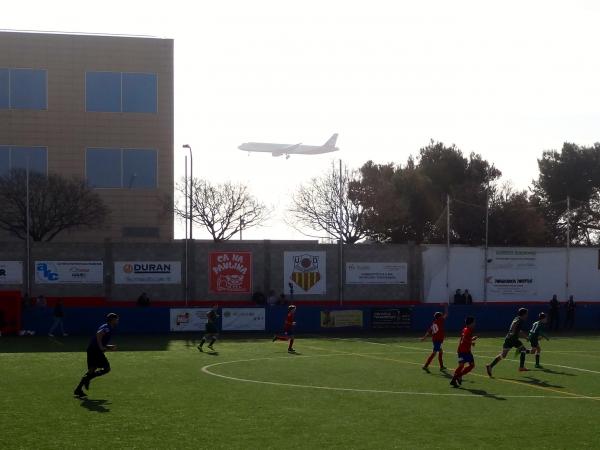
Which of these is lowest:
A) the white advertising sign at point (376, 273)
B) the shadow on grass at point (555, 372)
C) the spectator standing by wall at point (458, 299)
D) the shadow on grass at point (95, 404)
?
the shadow on grass at point (555, 372)

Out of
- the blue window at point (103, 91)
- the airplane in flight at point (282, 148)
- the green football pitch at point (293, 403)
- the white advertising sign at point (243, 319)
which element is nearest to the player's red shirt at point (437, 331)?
the green football pitch at point (293, 403)

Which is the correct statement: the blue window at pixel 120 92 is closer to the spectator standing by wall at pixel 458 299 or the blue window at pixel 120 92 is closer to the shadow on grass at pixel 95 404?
the spectator standing by wall at pixel 458 299

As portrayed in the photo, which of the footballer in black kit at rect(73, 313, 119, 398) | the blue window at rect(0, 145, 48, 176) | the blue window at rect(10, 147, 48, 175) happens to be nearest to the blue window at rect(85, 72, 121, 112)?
the blue window at rect(10, 147, 48, 175)

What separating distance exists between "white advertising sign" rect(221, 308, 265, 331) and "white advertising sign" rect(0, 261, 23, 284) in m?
12.9

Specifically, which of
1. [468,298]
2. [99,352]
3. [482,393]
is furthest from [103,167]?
[482,393]

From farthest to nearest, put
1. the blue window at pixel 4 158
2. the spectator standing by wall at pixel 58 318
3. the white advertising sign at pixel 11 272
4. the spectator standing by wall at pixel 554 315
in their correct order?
the blue window at pixel 4 158 < the white advertising sign at pixel 11 272 < the spectator standing by wall at pixel 554 315 < the spectator standing by wall at pixel 58 318

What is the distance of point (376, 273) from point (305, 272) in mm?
4537

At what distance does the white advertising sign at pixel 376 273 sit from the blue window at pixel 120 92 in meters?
19.5

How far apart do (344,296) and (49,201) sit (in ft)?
62.2

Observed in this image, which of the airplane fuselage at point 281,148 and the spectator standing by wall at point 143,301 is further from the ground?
the airplane fuselage at point 281,148

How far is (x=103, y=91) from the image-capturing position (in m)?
61.2

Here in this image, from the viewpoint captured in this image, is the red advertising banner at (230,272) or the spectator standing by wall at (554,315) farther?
the red advertising banner at (230,272)

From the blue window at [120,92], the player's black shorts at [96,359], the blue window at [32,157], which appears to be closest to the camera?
the player's black shorts at [96,359]

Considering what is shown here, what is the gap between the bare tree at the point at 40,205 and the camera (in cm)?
5241
